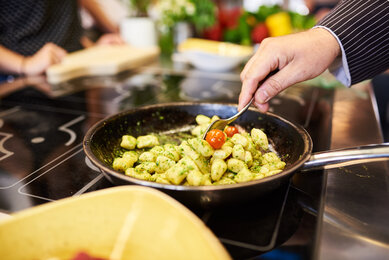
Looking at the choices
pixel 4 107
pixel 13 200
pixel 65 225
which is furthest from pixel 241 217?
pixel 4 107

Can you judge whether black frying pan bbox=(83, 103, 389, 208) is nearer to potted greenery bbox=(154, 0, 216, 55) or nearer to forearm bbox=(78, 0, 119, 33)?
potted greenery bbox=(154, 0, 216, 55)

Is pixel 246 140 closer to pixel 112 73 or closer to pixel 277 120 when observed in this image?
pixel 277 120

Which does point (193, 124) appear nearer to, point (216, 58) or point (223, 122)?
point (223, 122)

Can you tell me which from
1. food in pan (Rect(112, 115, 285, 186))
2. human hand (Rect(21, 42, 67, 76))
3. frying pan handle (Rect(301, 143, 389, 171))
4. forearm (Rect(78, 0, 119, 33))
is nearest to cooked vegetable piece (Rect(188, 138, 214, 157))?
food in pan (Rect(112, 115, 285, 186))

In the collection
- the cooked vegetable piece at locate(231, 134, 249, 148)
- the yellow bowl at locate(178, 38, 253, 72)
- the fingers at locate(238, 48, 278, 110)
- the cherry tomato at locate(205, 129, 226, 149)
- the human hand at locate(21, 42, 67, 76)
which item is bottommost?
the yellow bowl at locate(178, 38, 253, 72)

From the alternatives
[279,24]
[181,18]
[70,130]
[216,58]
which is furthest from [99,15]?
[70,130]

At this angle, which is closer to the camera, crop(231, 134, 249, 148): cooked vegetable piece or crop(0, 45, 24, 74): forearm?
crop(231, 134, 249, 148): cooked vegetable piece

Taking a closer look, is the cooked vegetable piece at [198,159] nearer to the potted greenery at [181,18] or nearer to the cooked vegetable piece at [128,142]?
the cooked vegetable piece at [128,142]

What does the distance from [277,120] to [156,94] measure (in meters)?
0.73

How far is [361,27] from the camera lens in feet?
2.96

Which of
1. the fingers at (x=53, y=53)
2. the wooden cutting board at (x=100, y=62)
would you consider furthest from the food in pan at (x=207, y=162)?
the fingers at (x=53, y=53)

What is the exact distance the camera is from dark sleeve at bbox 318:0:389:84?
89 cm

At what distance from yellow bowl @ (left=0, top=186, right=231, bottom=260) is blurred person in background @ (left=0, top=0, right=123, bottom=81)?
4.68 ft

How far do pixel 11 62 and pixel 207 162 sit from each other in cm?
151
